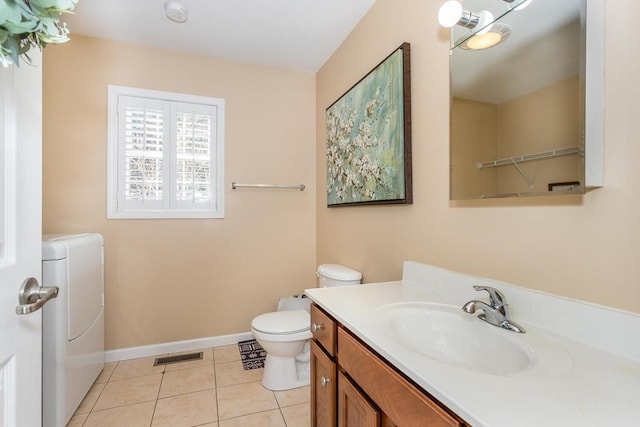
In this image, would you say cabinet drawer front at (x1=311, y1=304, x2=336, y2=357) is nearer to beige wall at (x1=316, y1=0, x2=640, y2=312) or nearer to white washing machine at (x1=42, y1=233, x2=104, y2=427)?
beige wall at (x1=316, y1=0, x2=640, y2=312)

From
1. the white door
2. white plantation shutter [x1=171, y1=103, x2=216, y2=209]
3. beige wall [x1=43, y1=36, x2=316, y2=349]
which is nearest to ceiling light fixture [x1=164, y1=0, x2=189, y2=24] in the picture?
beige wall [x1=43, y1=36, x2=316, y2=349]

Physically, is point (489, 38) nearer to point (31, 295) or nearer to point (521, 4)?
point (521, 4)

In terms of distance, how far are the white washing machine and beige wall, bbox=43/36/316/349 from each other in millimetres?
358

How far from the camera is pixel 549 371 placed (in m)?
0.65

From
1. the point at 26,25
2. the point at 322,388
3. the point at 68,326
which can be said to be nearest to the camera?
the point at 26,25

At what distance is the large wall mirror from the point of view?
32.0 inches

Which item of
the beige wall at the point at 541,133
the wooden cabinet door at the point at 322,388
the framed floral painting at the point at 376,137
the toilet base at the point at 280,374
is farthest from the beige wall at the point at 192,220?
the beige wall at the point at 541,133

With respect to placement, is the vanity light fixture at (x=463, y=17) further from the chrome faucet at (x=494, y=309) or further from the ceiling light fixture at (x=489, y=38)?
the chrome faucet at (x=494, y=309)

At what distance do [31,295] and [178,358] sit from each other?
185 cm

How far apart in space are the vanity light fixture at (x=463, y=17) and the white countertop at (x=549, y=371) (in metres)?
0.94

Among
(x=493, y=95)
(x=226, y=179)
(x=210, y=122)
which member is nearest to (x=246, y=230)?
(x=226, y=179)

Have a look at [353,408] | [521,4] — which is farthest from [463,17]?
[353,408]

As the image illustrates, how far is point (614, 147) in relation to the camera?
751mm

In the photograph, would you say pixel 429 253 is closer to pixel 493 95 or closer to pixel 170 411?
pixel 493 95
